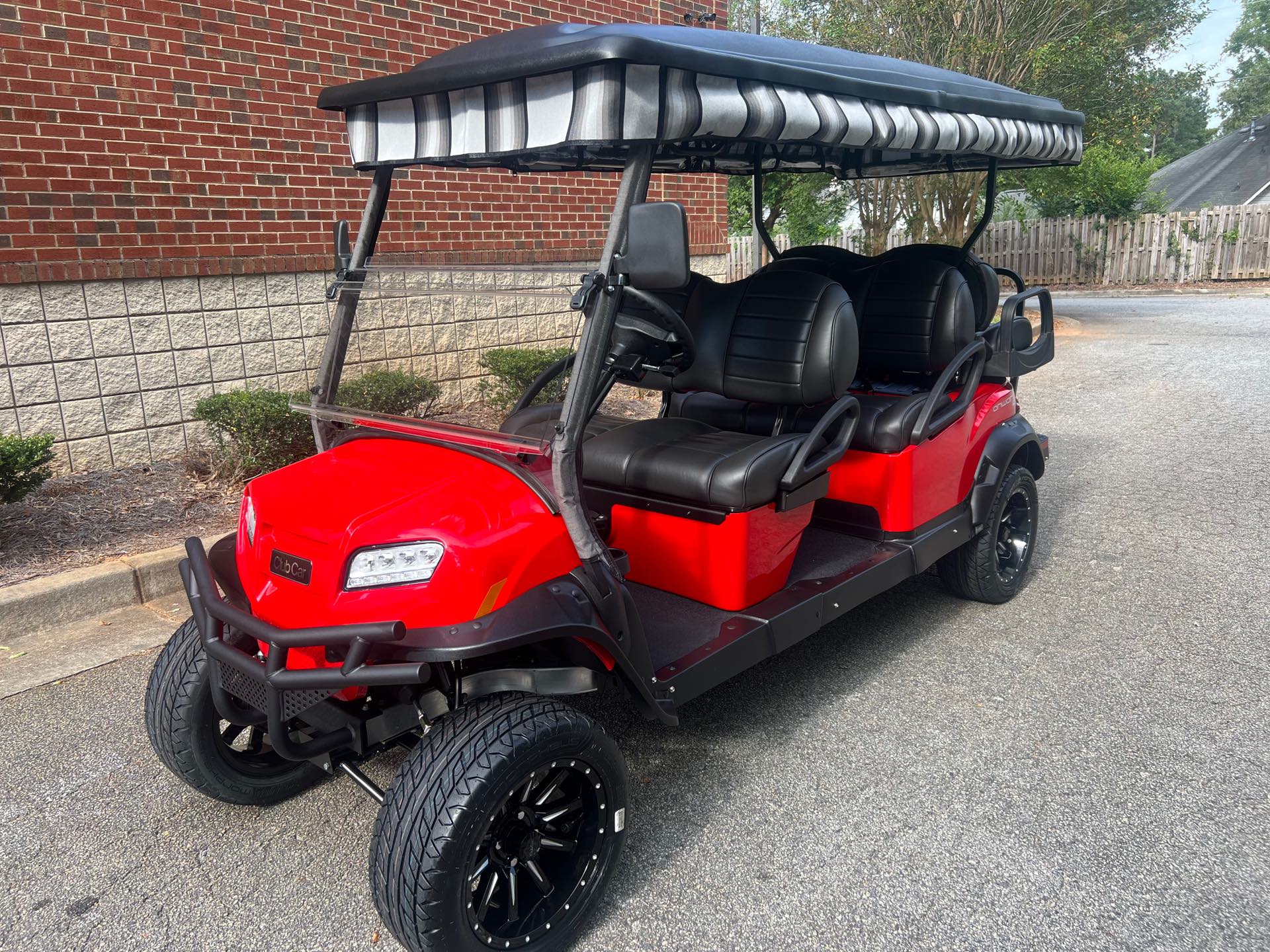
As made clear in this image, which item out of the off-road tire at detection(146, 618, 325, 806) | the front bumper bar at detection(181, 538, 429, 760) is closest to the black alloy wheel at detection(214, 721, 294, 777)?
the off-road tire at detection(146, 618, 325, 806)

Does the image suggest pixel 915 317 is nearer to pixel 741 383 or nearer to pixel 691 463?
pixel 741 383

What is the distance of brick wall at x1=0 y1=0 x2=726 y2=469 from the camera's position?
554 cm

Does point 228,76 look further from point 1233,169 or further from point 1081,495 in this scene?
point 1233,169

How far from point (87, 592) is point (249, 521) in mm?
2251

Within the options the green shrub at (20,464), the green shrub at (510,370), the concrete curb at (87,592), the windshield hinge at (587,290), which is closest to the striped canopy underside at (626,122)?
the windshield hinge at (587,290)

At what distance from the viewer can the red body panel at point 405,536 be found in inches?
85.7

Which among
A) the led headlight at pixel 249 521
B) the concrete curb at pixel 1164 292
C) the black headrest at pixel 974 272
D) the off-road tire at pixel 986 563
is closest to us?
the led headlight at pixel 249 521

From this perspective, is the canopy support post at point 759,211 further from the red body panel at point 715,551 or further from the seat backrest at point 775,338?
the red body panel at point 715,551

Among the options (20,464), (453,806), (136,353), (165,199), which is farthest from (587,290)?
(165,199)

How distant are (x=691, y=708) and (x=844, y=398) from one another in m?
1.25

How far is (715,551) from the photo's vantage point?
3.07m

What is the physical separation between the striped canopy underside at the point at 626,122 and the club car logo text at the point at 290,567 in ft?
3.91

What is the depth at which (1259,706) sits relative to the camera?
3.32m

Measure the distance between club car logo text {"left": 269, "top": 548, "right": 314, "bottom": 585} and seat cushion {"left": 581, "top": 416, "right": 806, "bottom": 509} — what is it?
0.91 meters
